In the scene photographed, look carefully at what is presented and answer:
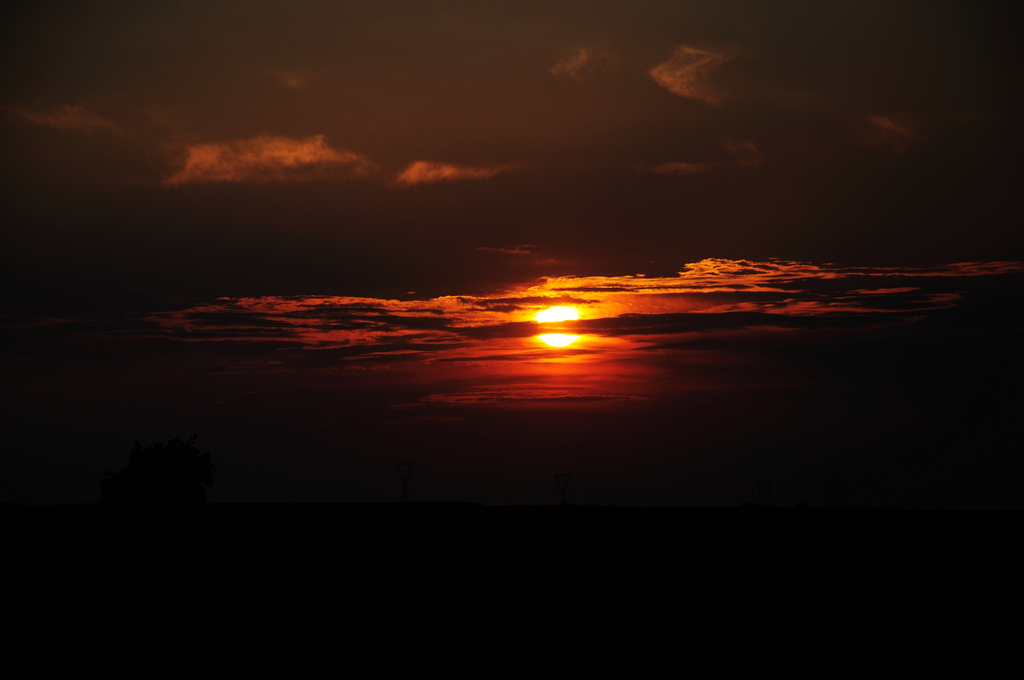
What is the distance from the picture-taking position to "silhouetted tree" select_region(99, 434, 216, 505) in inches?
3757

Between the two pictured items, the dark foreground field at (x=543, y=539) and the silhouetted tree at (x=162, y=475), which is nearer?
the dark foreground field at (x=543, y=539)

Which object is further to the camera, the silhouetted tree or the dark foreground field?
the silhouetted tree

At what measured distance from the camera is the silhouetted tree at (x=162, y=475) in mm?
95438

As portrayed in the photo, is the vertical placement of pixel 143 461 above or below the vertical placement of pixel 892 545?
above

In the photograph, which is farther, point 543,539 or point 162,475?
point 162,475

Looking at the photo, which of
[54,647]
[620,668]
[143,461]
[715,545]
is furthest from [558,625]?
[143,461]

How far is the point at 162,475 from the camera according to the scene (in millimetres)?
97312

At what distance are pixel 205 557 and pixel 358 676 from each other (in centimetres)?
1138

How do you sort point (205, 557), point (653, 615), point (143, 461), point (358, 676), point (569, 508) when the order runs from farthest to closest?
1. point (143, 461)
2. point (569, 508)
3. point (205, 557)
4. point (653, 615)
5. point (358, 676)

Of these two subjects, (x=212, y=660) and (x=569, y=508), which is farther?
(x=569, y=508)

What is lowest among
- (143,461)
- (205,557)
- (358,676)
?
(358,676)

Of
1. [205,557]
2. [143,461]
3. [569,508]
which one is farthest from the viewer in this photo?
[143,461]

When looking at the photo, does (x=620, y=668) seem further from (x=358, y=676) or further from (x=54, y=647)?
(x=54, y=647)

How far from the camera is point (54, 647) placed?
2338cm
